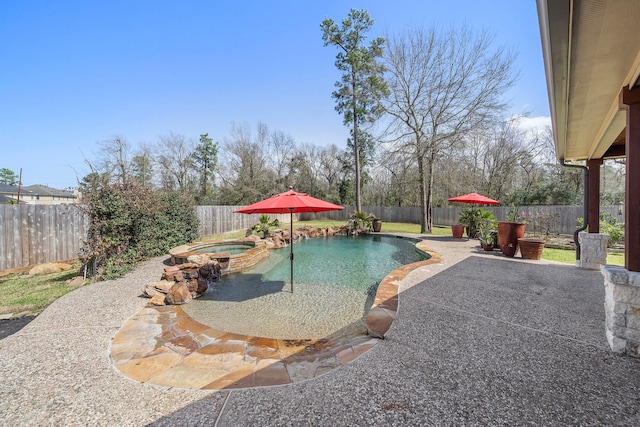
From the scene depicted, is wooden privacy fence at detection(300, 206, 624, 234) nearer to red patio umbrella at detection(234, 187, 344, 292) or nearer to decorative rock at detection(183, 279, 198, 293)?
red patio umbrella at detection(234, 187, 344, 292)

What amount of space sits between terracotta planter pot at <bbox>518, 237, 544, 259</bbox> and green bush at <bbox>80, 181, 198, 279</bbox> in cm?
1022

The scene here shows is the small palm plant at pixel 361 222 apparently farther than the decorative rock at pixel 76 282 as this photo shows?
Yes

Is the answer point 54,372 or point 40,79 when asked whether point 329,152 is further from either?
point 54,372

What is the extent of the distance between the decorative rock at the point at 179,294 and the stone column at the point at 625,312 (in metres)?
6.02

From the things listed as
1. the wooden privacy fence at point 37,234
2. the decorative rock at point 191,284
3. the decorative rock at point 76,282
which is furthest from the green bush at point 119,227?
the decorative rock at point 191,284

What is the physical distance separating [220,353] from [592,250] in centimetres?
788

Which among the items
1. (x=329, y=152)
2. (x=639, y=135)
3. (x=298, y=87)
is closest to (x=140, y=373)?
(x=639, y=135)

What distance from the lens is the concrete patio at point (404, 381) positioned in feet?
5.99

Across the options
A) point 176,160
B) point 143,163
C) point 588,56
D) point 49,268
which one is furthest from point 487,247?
point 143,163

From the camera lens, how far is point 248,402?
2.00 meters

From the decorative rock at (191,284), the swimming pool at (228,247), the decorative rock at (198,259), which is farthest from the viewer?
the swimming pool at (228,247)

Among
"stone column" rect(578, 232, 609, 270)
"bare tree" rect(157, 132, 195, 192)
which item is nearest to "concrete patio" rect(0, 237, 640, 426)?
"stone column" rect(578, 232, 609, 270)

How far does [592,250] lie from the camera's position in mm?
5863

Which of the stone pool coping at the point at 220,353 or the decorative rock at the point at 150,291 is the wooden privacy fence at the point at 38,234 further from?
the stone pool coping at the point at 220,353
